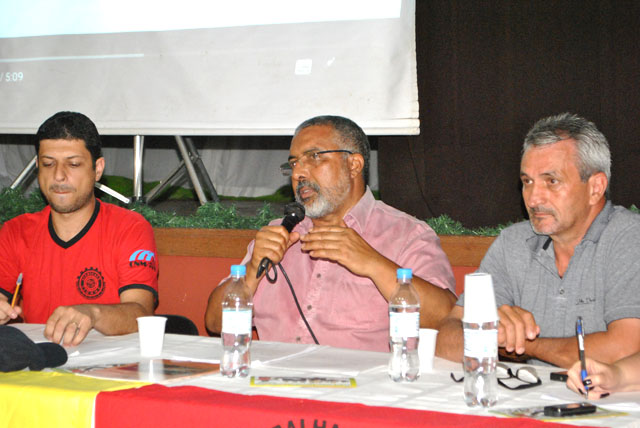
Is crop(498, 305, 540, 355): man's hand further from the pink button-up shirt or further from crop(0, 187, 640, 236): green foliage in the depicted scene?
crop(0, 187, 640, 236): green foliage

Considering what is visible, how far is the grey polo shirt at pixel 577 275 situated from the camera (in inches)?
68.2

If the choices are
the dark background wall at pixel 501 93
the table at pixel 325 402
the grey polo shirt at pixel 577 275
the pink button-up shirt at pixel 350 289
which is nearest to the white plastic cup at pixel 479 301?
the table at pixel 325 402

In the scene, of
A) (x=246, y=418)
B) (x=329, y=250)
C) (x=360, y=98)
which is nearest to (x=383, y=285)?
(x=329, y=250)

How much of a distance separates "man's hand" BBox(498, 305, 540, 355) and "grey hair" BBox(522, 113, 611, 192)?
1.61ft

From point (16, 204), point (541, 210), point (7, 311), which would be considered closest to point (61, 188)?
point (7, 311)

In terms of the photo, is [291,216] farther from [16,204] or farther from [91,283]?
[16,204]

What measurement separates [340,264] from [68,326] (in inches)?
31.6

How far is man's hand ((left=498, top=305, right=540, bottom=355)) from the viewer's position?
1577mm

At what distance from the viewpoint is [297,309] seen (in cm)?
227

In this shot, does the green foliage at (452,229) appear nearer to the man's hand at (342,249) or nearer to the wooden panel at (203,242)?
the wooden panel at (203,242)

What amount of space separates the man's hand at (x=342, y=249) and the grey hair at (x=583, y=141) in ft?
1.86

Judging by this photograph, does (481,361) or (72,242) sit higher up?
(72,242)

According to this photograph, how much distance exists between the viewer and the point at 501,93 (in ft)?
10.6

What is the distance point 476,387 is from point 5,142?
19.2 feet
